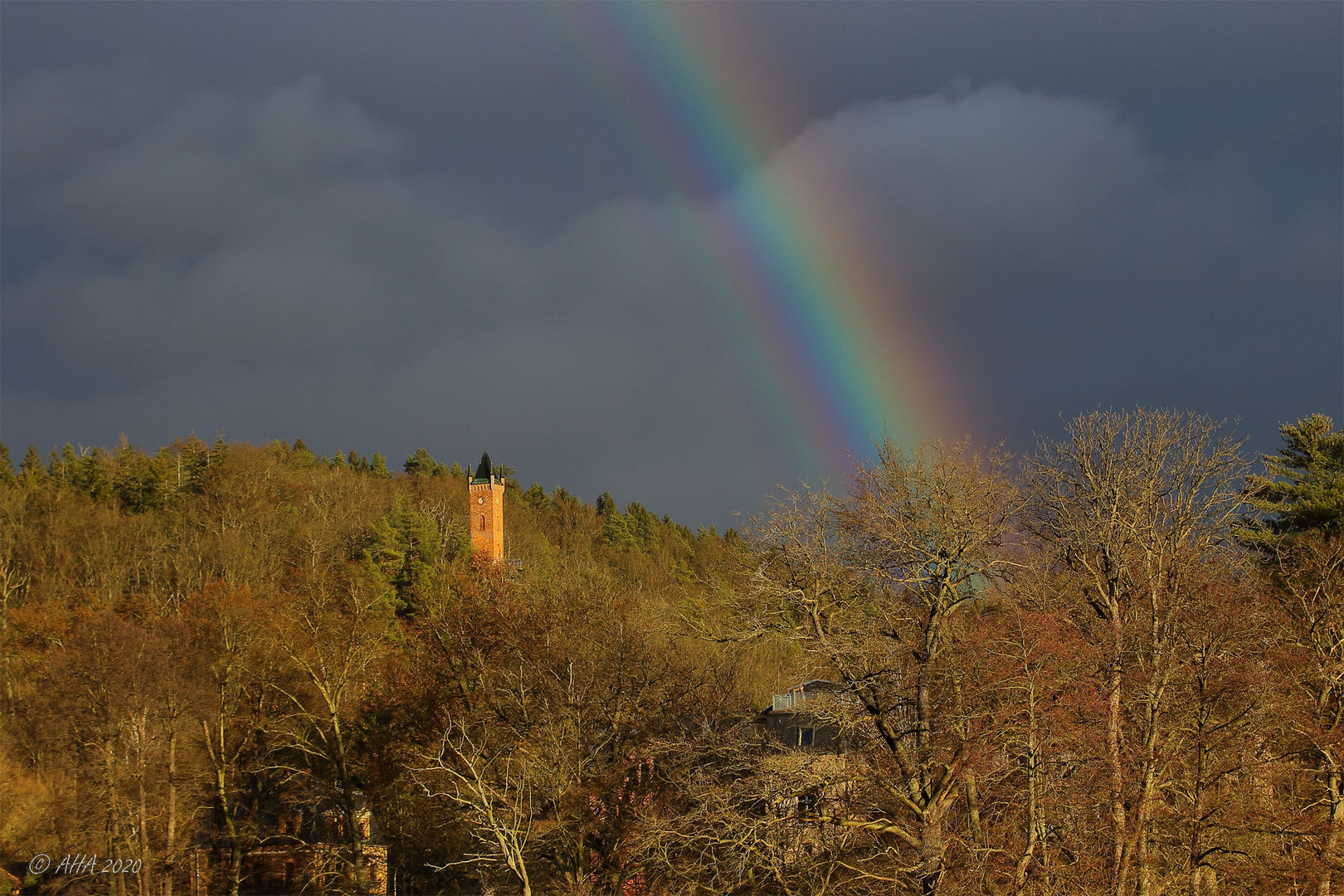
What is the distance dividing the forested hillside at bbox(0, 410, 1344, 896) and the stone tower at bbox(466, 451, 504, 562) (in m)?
43.3

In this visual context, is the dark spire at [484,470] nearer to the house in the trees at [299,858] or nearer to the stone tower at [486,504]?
the stone tower at [486,504]

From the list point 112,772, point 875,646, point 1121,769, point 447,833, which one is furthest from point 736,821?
point 112,772

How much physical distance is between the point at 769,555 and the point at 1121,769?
7425 millimetres

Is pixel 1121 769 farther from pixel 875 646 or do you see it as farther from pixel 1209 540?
pixel 1209 540

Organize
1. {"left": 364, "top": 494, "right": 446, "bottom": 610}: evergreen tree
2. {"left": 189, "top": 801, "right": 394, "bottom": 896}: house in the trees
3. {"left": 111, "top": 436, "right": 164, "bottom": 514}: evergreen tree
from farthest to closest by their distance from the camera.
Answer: {"left": 111, "top": 436, "right": 164, "bottom": 514}: evergreen tree → {"left": 364, "top": 494, "right": 446, "bottom": 610}: evergreen tree → {"left": 189, "top": 801, "right": 394, "bottom": 896}: house in the trees

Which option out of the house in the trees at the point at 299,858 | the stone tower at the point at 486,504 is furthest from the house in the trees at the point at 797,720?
the stone tower at the point at 486,504

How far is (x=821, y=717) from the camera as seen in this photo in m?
17.4

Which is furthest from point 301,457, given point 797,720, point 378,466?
point 797,720

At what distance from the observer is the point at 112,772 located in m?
30.5

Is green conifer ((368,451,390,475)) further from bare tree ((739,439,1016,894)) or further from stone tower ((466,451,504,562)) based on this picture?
bare tree ((739,439,1016,894))

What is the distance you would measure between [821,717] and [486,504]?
244ft

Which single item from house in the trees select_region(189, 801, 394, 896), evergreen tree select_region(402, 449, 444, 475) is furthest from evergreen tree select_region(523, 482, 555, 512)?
house in the trees select_region(189, 801, 394, 896)

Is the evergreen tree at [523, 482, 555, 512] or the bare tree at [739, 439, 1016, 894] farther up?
the evergreen tree at [523, 482, 555, 512]

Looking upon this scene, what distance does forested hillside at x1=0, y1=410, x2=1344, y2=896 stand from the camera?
1767cm
